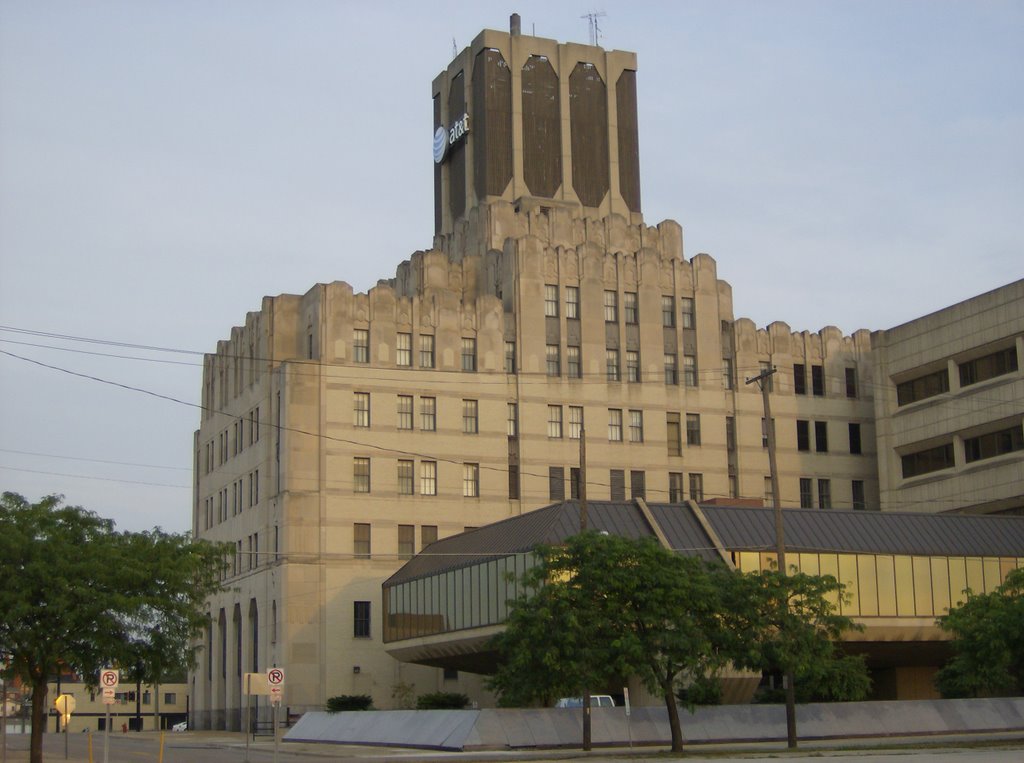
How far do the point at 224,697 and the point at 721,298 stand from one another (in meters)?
43.1

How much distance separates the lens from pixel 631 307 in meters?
95.1

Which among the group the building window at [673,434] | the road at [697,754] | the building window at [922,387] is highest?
the building window at [922,387]

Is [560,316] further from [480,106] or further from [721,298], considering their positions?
[480,106]

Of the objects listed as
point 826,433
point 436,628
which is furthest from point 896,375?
point 436,628

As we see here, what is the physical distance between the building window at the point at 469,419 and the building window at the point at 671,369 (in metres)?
13.7

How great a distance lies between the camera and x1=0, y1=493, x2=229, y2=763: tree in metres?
46.7

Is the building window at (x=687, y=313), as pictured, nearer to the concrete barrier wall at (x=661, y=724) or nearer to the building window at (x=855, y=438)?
the building window at (x=855, y=438)

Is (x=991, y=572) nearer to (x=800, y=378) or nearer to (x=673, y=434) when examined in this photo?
(x=673, y=434)

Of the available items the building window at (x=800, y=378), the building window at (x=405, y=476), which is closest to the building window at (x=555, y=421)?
the building window at (x=405, y=476)

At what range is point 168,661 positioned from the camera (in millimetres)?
49531

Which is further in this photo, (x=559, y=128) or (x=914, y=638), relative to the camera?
(x=559, y=128)

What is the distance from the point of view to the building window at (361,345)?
87938 mm

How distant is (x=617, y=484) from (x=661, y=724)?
3588 cm

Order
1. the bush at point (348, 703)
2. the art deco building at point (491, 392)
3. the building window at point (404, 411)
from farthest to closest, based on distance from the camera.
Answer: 1. the building window at point (404, 411)
2. the art deco building at point (491, 392)
3. the bush at point (348, 703)
